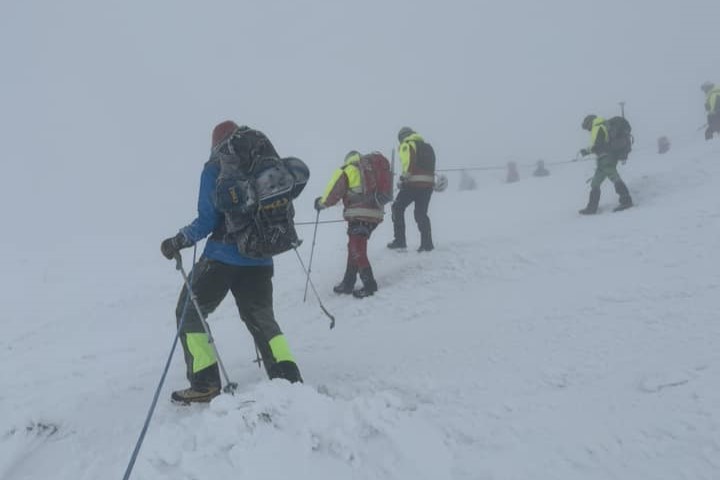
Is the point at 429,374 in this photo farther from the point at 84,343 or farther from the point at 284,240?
the point at 84,343

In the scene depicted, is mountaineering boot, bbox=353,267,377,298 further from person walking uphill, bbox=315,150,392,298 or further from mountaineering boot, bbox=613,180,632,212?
mountaineering boot, bbox=613,180,632,212

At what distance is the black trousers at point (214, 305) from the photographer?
4078 mm

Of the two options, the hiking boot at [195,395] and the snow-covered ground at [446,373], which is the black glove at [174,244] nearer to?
the hiking boot at [195,395]

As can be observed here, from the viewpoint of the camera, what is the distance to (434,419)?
3.59m

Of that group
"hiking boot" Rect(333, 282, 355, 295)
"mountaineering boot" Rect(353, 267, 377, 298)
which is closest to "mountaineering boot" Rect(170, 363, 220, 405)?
"mountaineering boot" Rect(353, 267, 377, 298)

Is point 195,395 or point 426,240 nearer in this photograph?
point 195,395

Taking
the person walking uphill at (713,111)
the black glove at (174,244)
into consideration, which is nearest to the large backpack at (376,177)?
the black glove at (174,244)

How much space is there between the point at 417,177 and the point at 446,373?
4.50 meters

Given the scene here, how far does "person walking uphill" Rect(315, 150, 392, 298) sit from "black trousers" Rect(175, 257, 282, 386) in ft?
9.26

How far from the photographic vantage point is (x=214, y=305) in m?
4.31

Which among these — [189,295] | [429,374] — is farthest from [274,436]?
[429,374]

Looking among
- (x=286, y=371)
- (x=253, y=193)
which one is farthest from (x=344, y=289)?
(x=253, y=193)

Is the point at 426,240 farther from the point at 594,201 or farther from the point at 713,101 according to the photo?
the point at 713,101

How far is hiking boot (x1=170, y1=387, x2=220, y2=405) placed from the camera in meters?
4.02
